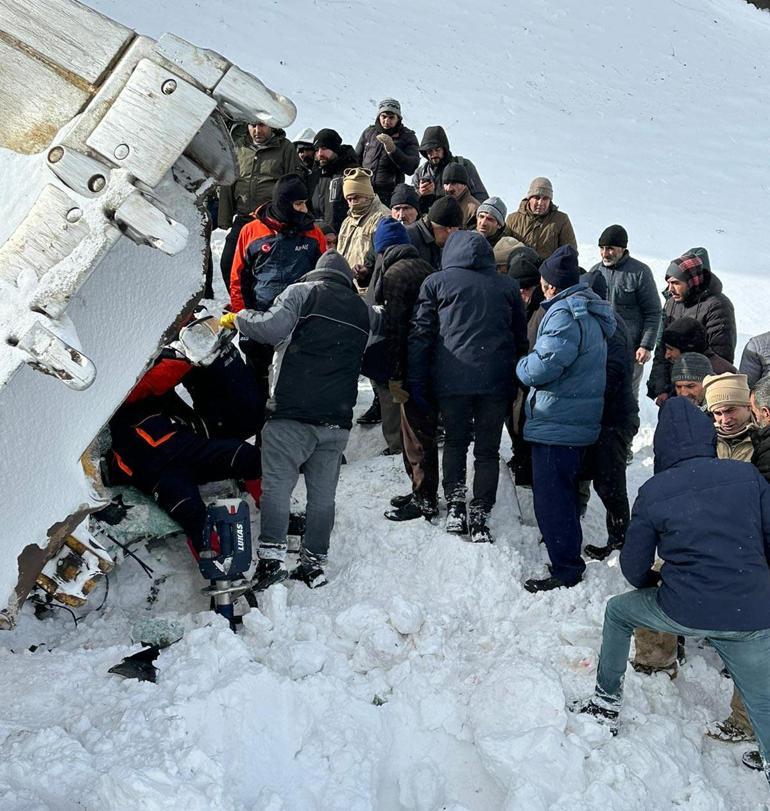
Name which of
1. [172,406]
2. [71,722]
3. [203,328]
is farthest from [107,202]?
[172,406]

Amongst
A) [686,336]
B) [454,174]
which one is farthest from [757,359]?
[454,174]

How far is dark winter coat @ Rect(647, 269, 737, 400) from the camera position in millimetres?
5840

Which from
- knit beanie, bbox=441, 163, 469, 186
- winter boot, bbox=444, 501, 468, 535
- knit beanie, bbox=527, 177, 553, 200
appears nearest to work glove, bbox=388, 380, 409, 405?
winter boot, bbox=444, 501, 468, 535

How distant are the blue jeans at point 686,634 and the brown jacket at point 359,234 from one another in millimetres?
3670

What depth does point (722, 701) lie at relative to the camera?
4277 mm

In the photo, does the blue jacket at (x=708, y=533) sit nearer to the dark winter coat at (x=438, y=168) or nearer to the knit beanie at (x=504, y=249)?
the knit beanie at (x=504, y=249)

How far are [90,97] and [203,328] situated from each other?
1661 millimetres

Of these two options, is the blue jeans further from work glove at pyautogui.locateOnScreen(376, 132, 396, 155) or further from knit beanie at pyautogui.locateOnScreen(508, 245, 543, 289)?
work glove at pyautogui.locateOnScreen(376, 132, 396, 155)

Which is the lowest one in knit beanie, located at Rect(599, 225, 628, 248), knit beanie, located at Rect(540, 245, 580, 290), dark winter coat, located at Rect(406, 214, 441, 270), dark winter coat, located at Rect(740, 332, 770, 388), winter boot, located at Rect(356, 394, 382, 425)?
winter boot, located at Rect(356, 394, 382, 425)

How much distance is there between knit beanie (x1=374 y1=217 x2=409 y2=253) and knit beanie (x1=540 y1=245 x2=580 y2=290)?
1145mm

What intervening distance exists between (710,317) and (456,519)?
2411 mm

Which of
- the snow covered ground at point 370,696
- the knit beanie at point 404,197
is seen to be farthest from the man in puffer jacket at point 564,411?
the knit beanie at point 404,197

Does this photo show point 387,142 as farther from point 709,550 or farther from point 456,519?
point 709,550

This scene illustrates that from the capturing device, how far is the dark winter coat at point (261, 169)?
25.6ft
